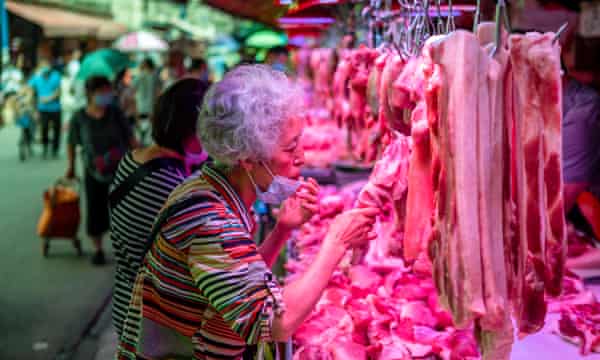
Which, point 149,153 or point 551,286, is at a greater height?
point 149,153

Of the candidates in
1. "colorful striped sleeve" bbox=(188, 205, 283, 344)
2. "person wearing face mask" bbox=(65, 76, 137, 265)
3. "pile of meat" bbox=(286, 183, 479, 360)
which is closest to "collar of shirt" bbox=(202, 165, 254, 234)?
"colorful striped sleeve" bbox=(188, 205, 283, 344)

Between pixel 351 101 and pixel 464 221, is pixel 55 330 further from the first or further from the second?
pixel 464 221

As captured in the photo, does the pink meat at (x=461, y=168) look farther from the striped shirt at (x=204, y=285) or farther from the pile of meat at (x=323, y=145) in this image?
the pile of meat at (x=323, y=145)

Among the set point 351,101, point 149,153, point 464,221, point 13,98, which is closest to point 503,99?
point 464,221

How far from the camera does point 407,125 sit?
2.46 meters

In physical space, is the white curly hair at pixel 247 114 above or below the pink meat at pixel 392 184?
above

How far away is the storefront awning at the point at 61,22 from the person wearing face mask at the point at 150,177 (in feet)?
61.4

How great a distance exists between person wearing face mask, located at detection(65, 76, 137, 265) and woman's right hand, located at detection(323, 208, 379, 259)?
17.0ft

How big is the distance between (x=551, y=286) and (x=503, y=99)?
1.84ft

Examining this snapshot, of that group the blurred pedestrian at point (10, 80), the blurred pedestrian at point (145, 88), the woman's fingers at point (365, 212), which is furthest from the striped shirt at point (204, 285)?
the blurred pedestrian at point (10, 80)

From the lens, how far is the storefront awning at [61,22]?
20.5m

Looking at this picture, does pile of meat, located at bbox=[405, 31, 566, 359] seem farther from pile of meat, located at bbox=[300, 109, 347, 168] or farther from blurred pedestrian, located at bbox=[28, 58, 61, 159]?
blurred pedestrian, located at bbox=[28, 58, 61, 159]

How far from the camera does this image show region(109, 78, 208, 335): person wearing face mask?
8.87 ft

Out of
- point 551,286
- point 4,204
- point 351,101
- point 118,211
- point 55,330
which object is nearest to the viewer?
point 551,286
